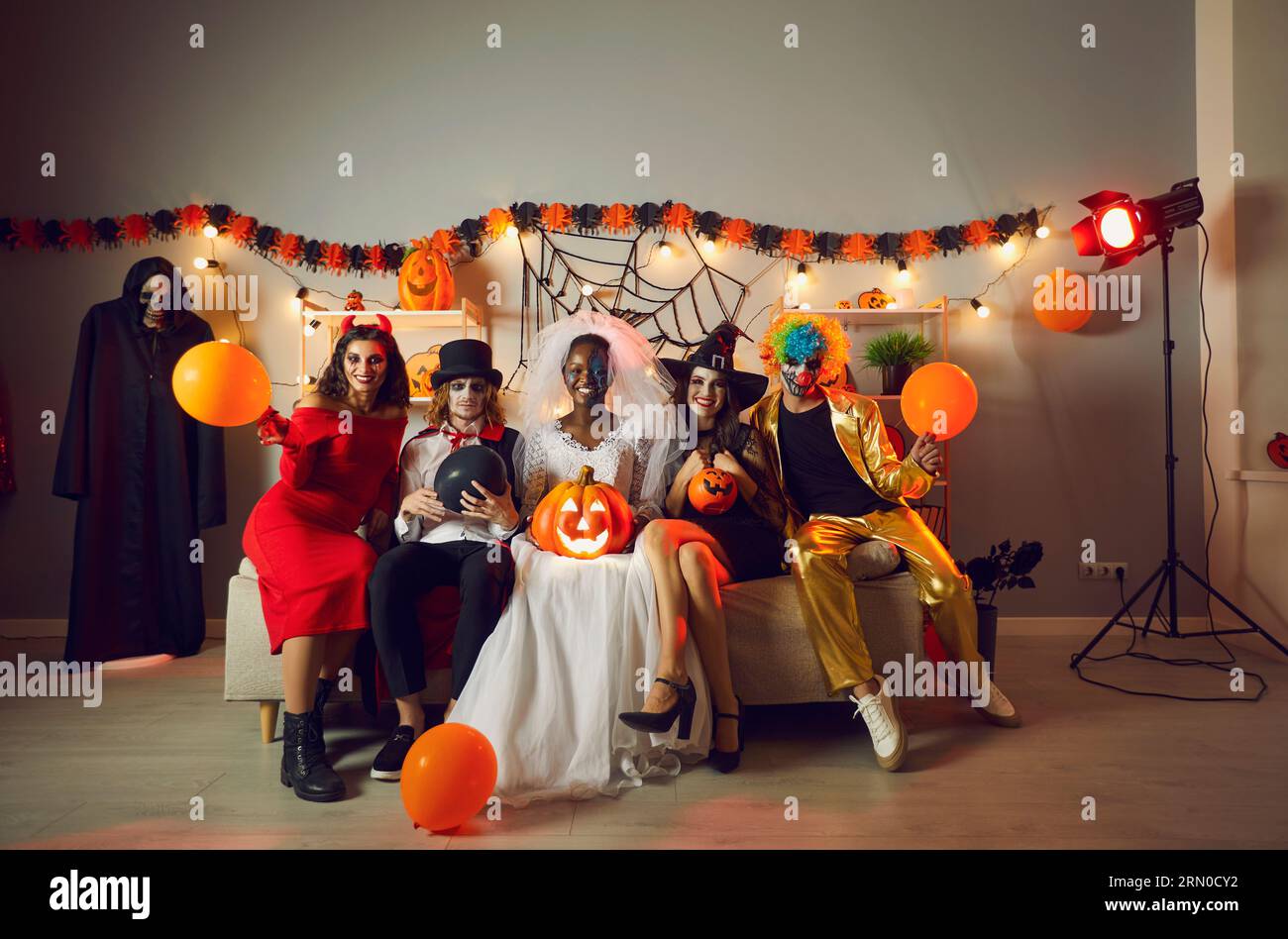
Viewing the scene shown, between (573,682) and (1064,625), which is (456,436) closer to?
(573,682)

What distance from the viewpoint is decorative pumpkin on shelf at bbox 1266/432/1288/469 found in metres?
3.65

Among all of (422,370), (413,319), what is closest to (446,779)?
(422,370)

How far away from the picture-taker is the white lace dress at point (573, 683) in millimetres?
2219

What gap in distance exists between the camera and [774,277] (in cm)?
421

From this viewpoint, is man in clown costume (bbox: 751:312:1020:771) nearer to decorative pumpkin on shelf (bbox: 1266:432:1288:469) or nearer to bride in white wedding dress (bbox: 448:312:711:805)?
bride in white wedding dress (bbox: 448:312:711:805)

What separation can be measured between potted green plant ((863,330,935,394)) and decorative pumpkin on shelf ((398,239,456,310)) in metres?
2.11

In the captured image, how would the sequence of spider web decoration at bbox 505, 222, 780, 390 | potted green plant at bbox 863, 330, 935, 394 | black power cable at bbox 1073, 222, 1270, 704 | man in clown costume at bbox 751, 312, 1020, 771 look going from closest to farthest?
man in clown costume at bbox 751, 312, 1020, 771 < black power cable at bbox 1073, 222, 1270, 704 < potted green plant at bbox 863, 330, 935, 394 < spider web decoration at bbox 505, 222, 780, 390

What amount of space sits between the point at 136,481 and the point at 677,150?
10.3 feet

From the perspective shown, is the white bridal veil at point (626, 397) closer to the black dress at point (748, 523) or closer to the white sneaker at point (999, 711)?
Answer: the black dress at point (748, 523)

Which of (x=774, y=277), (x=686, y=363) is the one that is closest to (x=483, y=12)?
(x=774, y=277)

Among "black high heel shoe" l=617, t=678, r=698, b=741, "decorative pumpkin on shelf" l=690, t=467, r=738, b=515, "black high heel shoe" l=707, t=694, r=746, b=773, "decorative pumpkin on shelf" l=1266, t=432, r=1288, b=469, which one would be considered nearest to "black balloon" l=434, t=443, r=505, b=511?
"decorative pumpkin on shelf" l=690, t=467, r=738, b=515

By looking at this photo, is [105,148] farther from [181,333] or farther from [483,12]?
[483,12]

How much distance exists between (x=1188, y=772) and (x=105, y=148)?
541 cm

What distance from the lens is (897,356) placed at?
12.6ft
